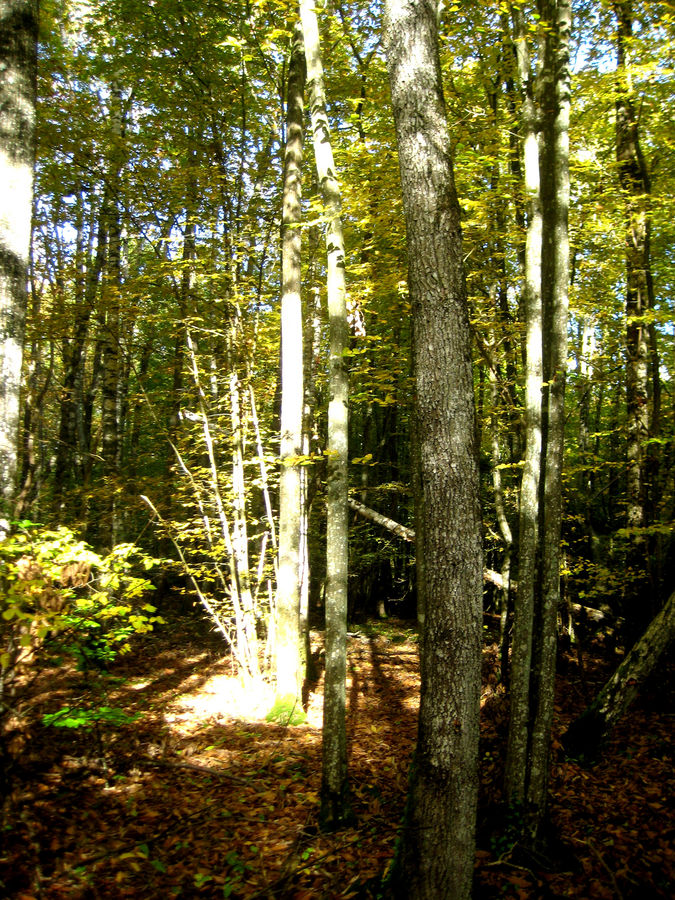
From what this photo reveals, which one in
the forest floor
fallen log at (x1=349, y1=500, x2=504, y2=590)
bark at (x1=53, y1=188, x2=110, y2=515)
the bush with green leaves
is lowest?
the forest floor

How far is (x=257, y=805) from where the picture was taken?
4.73 m

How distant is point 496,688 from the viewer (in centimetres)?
679

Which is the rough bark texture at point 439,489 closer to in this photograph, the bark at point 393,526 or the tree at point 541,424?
the tree at point 541,424

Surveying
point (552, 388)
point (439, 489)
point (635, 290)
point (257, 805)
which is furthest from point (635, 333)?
point (257, 805)

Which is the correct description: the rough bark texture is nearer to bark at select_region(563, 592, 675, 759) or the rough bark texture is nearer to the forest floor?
the forest floor

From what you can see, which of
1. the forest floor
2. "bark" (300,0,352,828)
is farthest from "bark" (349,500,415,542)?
"bark" (300,0,352,828)

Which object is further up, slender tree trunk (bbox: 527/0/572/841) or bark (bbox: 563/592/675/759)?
slender tree trunk (bbox: 527/0/572/841)

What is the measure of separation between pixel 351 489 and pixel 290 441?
3.99 ft

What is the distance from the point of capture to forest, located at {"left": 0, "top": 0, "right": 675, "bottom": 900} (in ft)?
10.0

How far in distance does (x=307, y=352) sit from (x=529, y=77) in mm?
5132

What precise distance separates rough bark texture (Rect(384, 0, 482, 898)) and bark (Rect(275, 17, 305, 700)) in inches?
165

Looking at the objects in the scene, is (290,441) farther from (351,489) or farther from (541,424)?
(541,424)

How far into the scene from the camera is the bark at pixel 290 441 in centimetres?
715

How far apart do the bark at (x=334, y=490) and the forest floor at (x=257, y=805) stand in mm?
458
